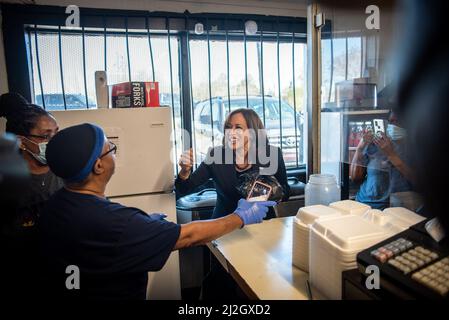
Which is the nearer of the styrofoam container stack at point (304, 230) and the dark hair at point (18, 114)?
the styrofoam container stack at point (304, 230)

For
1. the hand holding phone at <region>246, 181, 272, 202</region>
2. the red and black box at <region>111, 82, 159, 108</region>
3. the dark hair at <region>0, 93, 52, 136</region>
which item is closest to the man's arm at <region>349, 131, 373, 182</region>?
the hand holding phone at <region>246, 181, 272, 202</region>

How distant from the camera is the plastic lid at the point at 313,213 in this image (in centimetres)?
95

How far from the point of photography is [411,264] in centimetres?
65

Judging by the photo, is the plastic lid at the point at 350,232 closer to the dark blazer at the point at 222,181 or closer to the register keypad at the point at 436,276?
the register keypad at the point at 436,276

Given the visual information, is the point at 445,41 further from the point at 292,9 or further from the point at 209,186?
the point at 292,9

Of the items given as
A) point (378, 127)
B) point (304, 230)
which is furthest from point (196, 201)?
point (304, 230)

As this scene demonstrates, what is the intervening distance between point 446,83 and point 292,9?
2931mm

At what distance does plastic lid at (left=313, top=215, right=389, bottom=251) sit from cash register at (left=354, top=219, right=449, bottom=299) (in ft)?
0.09

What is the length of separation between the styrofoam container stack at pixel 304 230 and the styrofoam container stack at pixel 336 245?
0.08 m

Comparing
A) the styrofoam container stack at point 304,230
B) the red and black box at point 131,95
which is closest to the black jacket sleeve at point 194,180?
the red and black box at point 131,95

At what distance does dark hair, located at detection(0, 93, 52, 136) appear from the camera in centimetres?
160

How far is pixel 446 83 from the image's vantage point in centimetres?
31

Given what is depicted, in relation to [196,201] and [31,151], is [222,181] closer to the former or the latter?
[196,201]
